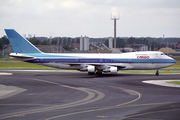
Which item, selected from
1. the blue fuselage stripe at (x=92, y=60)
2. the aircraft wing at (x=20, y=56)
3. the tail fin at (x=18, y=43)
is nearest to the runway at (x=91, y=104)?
the blue fuselage stripe at (x=92, y=60)

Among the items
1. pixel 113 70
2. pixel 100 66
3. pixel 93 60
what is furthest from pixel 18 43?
pixel 113 70

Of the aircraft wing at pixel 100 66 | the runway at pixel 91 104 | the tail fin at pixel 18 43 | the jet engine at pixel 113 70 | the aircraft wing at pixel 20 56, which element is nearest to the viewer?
the runway at pixel 91 104

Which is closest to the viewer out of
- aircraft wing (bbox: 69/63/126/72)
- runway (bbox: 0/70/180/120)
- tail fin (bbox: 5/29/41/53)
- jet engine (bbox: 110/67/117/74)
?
runway (bbox: 0/70/180/120)

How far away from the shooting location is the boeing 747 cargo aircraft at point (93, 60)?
50.9 meters

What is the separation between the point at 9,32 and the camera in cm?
5188

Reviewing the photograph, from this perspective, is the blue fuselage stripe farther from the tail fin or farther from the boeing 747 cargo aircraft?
the tail fin

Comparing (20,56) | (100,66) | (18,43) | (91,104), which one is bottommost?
(91,104)

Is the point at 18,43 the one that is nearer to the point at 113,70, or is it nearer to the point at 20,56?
the point at 20,56

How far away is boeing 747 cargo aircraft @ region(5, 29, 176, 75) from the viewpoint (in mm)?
50875

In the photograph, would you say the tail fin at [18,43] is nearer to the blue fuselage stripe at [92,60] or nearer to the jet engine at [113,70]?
the blue fuselage stripe at [92,60]

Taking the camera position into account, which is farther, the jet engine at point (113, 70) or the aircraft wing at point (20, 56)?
the aircraft wing at point (20, 56)

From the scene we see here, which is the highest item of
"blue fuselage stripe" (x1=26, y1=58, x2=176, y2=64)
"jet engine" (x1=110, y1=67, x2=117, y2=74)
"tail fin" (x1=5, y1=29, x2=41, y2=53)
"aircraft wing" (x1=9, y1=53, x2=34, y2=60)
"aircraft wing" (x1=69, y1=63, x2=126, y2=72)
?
"tail fin" (x1=5, y1=29, x2=41, y2=53)

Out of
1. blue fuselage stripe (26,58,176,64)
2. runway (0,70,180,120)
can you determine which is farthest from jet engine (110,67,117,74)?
runway (0,70,180,120)

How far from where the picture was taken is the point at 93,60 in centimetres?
5153
